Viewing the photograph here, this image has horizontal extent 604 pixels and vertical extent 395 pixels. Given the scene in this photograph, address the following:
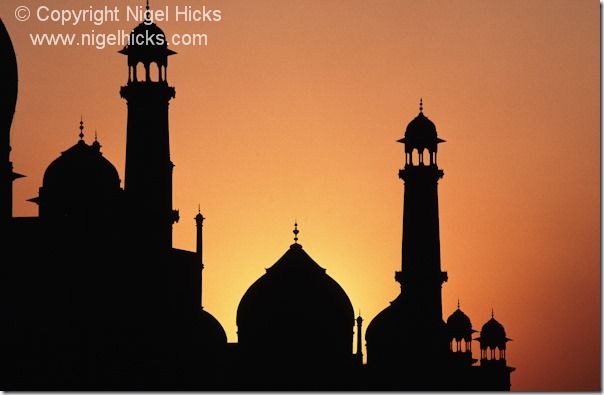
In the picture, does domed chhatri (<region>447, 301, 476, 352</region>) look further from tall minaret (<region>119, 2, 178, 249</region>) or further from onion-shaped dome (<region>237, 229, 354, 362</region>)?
tall minaret (<region>119, 2, 178, 249</region>)

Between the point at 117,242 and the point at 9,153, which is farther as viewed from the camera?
the point at 9,153

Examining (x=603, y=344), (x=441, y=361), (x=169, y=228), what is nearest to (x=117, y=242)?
(x=169, y=228)

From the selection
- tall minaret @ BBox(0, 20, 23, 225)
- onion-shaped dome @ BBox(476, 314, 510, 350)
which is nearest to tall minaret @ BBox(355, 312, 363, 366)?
onion-shaped dome @ BBox(476, 314, 510, 350)

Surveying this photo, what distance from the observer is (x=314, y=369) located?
25.8 m

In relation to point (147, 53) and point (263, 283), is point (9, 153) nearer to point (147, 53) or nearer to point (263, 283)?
point (147, 53)

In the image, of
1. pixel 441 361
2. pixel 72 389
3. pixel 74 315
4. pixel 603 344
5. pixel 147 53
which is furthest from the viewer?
pixel 441 361

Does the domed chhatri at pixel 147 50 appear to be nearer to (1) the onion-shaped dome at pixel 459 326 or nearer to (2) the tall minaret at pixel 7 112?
(2) the tall minaret at pixel 7 112

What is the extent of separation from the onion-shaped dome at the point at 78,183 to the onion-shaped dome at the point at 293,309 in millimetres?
3134

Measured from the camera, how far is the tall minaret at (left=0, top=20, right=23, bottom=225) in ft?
77.6

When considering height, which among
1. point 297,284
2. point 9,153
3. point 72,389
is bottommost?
point 72,389

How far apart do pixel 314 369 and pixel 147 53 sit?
567 cm

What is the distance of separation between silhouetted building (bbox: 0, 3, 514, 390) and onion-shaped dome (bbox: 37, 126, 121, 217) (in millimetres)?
21

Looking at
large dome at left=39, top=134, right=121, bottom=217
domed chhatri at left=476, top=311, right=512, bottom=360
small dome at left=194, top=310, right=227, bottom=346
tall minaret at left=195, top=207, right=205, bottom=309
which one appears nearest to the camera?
small dome at left=194, top=310, right=227, bottom=346

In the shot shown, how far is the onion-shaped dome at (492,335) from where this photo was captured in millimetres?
29703
